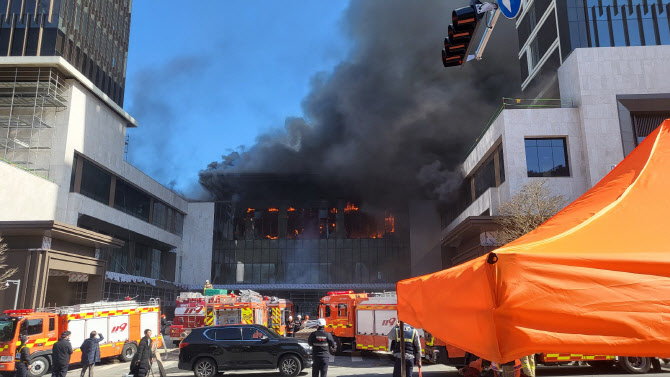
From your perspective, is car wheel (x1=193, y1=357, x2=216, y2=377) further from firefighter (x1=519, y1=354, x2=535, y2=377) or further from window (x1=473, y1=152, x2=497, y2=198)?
window (x1=473, y1=152, x2=497, y2=198)

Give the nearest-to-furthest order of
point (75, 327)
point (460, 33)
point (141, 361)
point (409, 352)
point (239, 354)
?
point (460, 33)
point (409, 352)
point (141, 361)
point (239, 354)
point (75, 327)

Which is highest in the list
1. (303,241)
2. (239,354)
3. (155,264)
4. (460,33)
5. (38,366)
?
(303,241)

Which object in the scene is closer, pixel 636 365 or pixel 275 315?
pixel 636 365

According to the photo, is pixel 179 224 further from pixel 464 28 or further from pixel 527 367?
pixel 464 28

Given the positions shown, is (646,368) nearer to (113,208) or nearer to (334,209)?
(113,208)

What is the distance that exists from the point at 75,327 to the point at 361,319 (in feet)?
33.2

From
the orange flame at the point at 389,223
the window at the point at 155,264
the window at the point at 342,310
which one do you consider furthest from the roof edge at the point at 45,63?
the orange flame at the point at 389,223

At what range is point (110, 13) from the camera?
47594mm

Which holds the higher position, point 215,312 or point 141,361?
point 215,312

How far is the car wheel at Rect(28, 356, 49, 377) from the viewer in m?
14.8

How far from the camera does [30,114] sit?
35875mm

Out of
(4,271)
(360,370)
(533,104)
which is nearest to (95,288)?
(4,271)

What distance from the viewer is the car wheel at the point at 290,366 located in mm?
14156

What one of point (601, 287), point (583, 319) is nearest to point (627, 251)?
point (601, 287)
